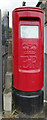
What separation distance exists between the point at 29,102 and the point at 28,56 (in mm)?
879

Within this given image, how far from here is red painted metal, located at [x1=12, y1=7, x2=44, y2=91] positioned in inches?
100

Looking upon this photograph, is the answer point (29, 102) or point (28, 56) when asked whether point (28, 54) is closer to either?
A: point (28, 56)

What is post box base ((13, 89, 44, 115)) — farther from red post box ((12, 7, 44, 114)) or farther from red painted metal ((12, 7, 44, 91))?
red painted metal ((12, 7, 44, 91))

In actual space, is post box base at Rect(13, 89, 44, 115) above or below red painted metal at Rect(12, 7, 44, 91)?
below

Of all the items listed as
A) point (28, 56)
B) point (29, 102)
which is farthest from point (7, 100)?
point (28, 56)

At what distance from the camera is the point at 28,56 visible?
8.43 ft

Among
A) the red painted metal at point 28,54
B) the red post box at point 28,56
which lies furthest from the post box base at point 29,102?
the red painted metal at point 28,54

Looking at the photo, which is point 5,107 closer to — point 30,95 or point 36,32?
point 30,95

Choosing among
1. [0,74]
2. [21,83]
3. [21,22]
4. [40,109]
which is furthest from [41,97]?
[21,22]

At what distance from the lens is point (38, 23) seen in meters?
2.60

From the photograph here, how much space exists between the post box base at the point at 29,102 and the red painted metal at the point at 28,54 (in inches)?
4.9

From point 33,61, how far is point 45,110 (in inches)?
46.8

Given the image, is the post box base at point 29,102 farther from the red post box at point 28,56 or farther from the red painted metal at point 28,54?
the red painted metal at point 28,54

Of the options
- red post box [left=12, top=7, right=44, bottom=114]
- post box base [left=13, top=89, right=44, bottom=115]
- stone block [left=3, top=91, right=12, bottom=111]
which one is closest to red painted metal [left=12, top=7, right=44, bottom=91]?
red post box [left=12, top=7, right=44, bottom=114]
